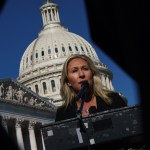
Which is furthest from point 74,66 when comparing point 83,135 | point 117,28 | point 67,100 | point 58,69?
point 58,69

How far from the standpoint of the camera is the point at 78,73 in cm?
315

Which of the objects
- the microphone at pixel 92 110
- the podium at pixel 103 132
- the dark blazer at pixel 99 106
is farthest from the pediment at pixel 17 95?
the podium at pixel 103 132

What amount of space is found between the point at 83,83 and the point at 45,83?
331ft

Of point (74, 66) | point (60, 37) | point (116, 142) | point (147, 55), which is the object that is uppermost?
point (60, 37)

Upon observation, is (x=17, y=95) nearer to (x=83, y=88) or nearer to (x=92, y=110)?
(x=92, y=110)

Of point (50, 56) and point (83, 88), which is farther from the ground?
point (50, 56)

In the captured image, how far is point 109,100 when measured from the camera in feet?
10.5

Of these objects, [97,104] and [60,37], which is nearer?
[97,104]

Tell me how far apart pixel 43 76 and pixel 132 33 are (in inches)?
4017

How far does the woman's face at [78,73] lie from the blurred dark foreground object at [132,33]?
1.46m

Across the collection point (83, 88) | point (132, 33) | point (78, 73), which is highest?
point (78, 73)

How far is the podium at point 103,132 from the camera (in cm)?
216

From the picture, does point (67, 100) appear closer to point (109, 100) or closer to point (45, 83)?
point (109, 100)

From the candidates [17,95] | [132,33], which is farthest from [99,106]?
[17,95]
